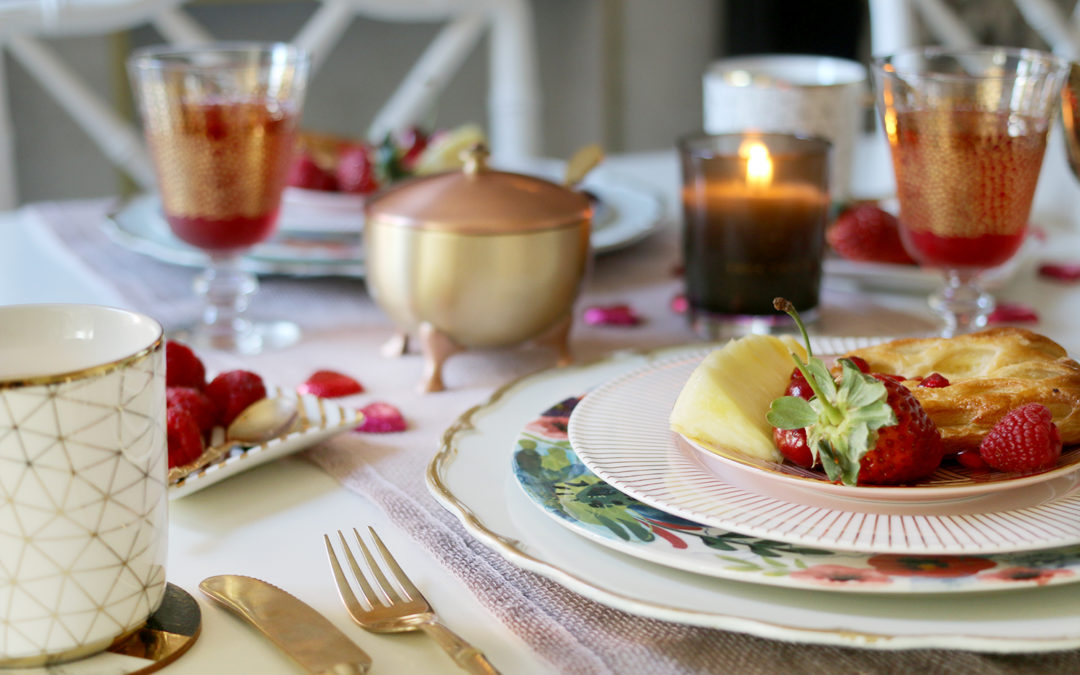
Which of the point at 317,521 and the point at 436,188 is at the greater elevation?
the point at 436,188

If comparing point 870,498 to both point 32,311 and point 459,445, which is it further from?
point 32,311

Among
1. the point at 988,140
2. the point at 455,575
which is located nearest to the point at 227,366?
the point at 455,575

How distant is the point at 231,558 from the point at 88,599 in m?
0.13

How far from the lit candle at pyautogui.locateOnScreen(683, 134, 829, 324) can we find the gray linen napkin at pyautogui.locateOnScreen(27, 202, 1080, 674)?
0.07 metres

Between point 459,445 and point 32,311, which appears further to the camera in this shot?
point 459,445

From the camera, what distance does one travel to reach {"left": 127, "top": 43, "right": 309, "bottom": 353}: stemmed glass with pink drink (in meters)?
1.02

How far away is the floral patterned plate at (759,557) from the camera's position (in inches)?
19.2

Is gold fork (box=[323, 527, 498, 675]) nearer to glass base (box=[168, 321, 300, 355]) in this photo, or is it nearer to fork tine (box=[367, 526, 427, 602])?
fork tine (box=[367, 526, 427, 602])

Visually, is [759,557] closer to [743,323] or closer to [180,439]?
[180,439]

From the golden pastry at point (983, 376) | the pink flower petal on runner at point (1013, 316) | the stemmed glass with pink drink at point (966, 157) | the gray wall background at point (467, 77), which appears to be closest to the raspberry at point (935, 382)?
the golden pastry at point (983, 376)

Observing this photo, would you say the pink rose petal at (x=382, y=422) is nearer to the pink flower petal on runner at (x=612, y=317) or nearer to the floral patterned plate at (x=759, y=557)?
the floral patterned plate at (x=759, y=557)

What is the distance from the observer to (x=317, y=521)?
660 millimetres

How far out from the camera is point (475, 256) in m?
0.88

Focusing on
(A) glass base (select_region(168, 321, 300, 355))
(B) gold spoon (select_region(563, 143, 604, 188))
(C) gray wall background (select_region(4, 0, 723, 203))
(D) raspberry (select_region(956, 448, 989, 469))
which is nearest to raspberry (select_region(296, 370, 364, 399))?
(A) glass base (select_region(168, 321, 300, 355))
